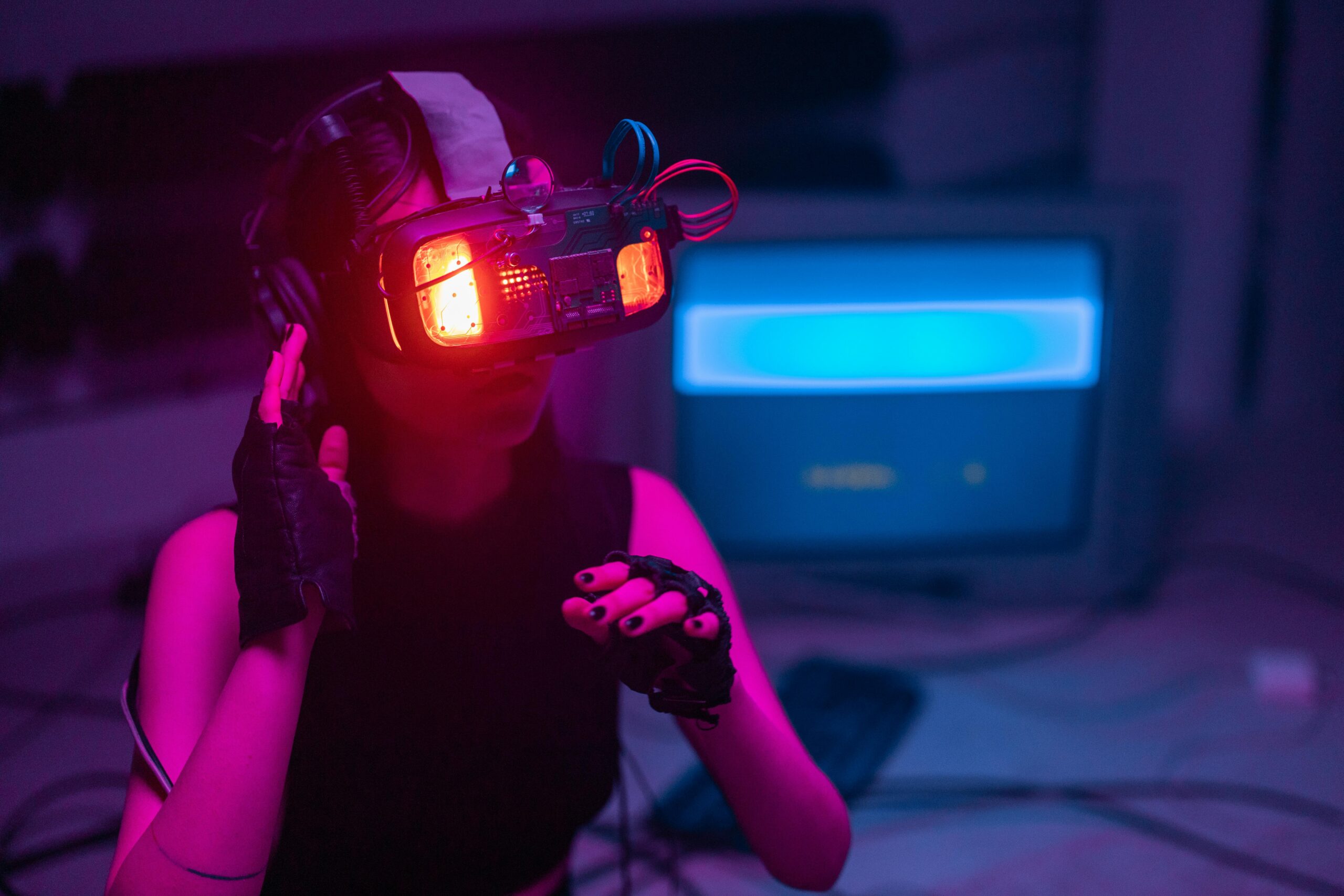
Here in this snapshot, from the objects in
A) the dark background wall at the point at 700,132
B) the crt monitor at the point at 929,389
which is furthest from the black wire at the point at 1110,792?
the dark background wall at the point at 700,132

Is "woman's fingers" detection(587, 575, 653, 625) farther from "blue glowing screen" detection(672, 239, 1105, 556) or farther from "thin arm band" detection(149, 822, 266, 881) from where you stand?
"blue glowing screen" detection(672, 239, 1105, 556)

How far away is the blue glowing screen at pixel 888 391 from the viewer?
1388mm

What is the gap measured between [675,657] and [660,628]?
0.05m

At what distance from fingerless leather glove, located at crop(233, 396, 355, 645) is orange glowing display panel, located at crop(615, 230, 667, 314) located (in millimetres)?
230

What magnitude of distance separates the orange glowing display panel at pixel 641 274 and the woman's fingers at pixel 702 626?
0.21m

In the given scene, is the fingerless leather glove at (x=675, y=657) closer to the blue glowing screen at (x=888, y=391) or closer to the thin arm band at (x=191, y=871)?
the thin arm band at (x=191, y=871)

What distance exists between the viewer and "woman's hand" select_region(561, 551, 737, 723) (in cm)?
49

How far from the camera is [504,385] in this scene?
60 cm

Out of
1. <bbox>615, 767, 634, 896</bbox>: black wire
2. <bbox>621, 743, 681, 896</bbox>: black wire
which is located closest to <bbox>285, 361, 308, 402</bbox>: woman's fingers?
<bbox>615, 767, 634, 896</bbox>: black wire

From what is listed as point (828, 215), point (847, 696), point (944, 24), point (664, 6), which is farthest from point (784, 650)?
point (944, 24)

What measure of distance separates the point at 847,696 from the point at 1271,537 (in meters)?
1.10

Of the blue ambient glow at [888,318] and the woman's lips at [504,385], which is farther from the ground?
the woman's lips at [504,385]

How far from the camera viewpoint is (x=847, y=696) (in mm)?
1366

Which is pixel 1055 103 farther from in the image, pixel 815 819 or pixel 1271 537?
pixel 815 819
